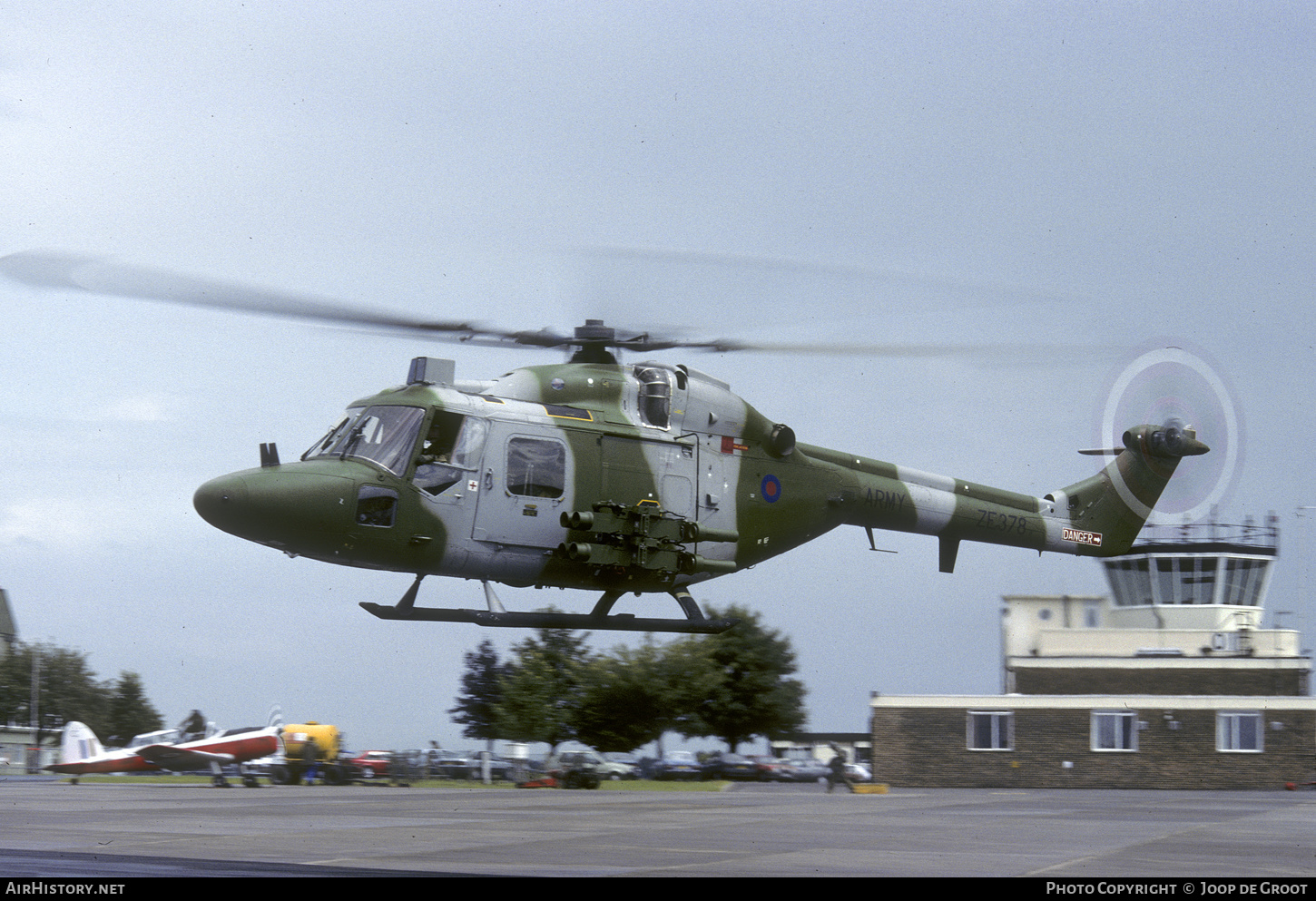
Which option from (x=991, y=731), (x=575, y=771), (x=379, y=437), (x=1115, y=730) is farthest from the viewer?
(x=991, y=731)

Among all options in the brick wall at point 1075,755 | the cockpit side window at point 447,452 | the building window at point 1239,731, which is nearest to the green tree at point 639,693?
the brick wall at point 1075,755

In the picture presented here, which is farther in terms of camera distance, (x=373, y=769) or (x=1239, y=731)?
(x=373, y=769)

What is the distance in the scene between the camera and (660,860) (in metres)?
15.3

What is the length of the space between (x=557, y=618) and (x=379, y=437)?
3716 mm

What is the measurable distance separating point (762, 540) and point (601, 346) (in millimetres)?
4038

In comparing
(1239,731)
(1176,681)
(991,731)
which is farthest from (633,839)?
(1176,681)

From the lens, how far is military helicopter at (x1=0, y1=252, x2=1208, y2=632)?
18984 millimetres

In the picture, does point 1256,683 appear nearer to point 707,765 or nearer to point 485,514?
point 707,765

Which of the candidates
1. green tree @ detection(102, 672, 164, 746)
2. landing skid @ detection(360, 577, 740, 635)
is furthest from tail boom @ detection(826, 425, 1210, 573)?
green tree @ detection(102, 672, 164, 746)

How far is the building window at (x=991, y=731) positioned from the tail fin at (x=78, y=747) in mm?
32472

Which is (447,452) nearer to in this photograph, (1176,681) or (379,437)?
(379,437)

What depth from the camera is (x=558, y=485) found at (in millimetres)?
20266

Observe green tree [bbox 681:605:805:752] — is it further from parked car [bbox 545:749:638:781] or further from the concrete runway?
the concrete runway

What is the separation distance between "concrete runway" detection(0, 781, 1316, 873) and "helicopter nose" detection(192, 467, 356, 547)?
12.8 ft
